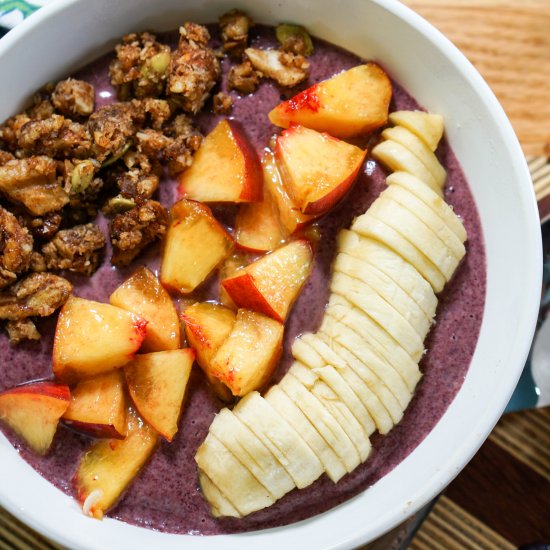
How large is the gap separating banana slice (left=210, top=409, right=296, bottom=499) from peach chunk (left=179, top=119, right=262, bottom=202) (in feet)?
1.80

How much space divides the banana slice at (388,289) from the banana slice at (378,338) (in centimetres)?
7

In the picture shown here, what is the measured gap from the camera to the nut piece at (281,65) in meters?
1.95

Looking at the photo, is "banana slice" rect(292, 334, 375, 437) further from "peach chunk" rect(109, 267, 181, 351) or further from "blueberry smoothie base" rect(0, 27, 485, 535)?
"peach chunk" rect(109, 267, 181, 351)

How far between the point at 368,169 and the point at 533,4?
2.55 feet

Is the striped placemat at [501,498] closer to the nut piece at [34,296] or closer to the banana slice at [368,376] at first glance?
the banana slice at [368,376]

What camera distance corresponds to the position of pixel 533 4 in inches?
86.6

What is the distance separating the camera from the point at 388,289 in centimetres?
178

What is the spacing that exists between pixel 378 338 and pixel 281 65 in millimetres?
764

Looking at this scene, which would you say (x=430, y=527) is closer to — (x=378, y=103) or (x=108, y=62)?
(x=378, y=103)

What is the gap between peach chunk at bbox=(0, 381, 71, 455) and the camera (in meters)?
1.82

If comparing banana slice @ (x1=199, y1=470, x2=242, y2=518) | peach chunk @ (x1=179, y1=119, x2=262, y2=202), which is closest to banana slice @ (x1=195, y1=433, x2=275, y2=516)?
banana slice @ (x1=199, y1=470, x2=242, y2=518)

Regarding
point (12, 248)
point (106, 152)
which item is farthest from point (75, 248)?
point (106, 152)

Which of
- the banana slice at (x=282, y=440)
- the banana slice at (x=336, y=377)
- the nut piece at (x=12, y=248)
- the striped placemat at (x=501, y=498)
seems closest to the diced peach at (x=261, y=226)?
the banana slice at (x=336, y=377)

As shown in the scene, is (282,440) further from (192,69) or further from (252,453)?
(192,69)
